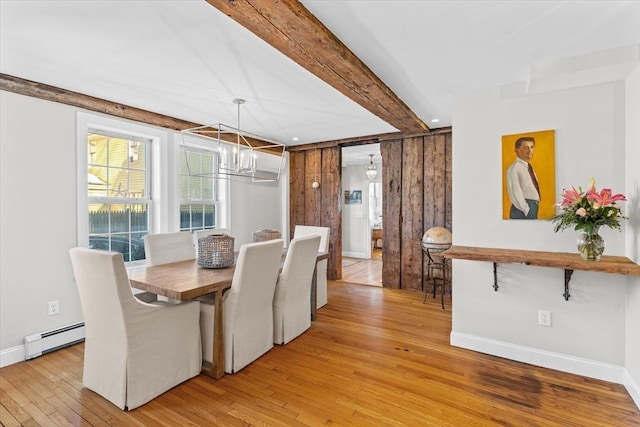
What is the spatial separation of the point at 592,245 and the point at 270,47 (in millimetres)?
2641

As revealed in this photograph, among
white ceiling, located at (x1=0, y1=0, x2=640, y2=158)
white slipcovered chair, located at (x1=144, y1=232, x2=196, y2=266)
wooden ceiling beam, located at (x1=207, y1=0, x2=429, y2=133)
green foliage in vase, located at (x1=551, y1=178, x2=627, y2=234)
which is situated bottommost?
white slipcovered chair, located at (x1=144, y1=232, x2=196, y2=266)

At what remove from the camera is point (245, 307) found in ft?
8.14

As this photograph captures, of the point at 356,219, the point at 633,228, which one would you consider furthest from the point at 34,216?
the point at 356,219

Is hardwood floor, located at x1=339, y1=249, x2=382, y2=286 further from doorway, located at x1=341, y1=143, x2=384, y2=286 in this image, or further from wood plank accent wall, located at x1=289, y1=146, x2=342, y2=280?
wood plank accent wall, located at x1=289, y1=146, x2=342, y2=280

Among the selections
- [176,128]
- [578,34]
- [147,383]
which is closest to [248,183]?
[176,128]

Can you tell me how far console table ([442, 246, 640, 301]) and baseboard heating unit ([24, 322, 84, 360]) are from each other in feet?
11.7

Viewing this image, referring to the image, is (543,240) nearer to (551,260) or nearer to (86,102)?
(551,260)

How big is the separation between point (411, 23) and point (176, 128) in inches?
125

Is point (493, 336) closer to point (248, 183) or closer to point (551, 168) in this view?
point (551, 168)

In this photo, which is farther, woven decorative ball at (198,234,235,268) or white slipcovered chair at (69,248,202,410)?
woven decorative ball at (198,234,235,268)

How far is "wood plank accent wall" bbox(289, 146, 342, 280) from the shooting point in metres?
5.34

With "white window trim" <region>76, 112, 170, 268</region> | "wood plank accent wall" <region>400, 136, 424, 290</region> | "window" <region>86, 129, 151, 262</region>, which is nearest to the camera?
"white window trim" <region>76, 112, 170, 268</region>

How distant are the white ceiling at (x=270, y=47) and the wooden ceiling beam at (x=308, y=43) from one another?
0.22ft

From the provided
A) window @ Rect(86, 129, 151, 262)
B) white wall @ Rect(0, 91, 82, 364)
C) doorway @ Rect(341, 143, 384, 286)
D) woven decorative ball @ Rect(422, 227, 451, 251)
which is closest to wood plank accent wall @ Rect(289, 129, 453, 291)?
woven decorative ball @ Rect(422, 227, 451, 251)
